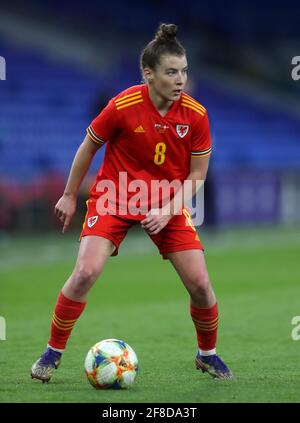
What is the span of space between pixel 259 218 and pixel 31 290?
10392mm

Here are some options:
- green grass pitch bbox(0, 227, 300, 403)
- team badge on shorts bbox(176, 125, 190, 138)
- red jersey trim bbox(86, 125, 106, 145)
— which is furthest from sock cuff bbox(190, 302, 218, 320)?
red jersey trim bbox(86, 125, 106, 145)

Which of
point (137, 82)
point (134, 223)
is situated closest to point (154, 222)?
point (134, 223)

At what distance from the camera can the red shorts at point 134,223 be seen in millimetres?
5926

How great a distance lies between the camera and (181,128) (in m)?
5.96

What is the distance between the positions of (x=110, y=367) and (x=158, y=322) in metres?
3.28

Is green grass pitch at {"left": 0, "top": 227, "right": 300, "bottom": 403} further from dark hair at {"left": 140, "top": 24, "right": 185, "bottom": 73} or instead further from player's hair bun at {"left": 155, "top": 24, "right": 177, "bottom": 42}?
player's hair bun at {"left": 155, "top": 24, "right": 177, "bottom": 42}

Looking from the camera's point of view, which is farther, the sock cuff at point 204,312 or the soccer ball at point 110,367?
the sock cuff at point 204,312

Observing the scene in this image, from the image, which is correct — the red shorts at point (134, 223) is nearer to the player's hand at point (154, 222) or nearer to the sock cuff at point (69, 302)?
the player's hand at point (154, 222)

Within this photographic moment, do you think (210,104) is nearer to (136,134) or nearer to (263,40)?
(263,40)

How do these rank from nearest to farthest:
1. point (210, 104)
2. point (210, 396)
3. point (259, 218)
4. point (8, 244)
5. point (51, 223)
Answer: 1. point (210, 396)
2. point (8, 244)
3. point (51, 223)
4. point (259, 218)
5. point (210, 104)

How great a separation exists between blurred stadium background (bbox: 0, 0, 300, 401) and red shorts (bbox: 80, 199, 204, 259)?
4.94 metres

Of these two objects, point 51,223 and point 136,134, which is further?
point 51,223

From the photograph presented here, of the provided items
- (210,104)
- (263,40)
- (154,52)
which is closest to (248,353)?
(154,52)

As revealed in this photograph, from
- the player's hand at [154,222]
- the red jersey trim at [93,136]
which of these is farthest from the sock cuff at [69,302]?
the red jersey trim at [93,136]
